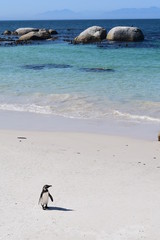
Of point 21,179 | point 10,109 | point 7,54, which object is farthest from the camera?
point 7,54

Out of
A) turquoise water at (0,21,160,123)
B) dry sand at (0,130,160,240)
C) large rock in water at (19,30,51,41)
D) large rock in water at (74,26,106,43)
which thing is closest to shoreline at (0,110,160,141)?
turquoise water at (0,21,160,123)

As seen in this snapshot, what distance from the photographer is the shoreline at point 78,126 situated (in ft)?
44.9

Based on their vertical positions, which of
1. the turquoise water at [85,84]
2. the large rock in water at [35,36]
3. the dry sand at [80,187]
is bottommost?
the large rock in water at [35,36]

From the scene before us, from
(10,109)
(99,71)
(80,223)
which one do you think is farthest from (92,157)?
(99,71)

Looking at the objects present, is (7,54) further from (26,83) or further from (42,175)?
(42,175)

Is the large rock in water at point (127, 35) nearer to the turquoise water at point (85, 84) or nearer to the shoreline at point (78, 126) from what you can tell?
the turquoise water at point (85, 84)

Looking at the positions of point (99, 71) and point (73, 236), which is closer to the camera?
point (73, 236)

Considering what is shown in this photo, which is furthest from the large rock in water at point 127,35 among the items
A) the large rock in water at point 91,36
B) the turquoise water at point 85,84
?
the turquoise water at point 85,84

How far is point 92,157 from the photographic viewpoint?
10930mm

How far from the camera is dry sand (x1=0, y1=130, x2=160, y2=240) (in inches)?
284

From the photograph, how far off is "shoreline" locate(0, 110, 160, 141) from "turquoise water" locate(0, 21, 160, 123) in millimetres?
666

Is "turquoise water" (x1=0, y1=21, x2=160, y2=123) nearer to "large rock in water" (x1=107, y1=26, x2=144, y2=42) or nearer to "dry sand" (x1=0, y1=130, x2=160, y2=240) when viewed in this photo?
"dry sand" (x1=0, y1=130, x2=160, y2=240)

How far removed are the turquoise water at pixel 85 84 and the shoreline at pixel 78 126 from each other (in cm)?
67

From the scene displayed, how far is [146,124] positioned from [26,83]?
30.2 feet
